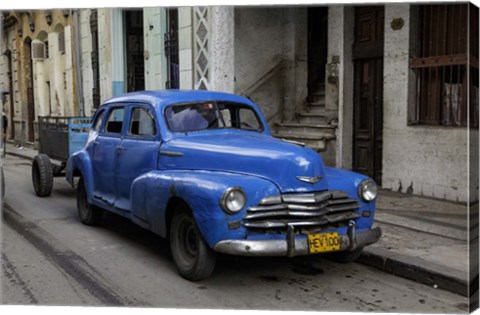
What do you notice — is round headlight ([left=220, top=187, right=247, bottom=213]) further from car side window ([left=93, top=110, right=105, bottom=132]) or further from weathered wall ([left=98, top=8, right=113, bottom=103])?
weathered wall ([left=98, top=8, right=113, bottom=103])

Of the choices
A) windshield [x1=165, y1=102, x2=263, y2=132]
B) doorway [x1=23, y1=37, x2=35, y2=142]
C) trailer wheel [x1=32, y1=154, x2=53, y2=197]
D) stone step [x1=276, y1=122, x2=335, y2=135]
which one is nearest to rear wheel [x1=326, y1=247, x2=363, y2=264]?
windshield [x1=165, y1=102, x2=263, y2=132]

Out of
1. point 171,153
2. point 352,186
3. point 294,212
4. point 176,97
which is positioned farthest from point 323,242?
point 176,97

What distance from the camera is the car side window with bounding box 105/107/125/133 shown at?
6893 mm

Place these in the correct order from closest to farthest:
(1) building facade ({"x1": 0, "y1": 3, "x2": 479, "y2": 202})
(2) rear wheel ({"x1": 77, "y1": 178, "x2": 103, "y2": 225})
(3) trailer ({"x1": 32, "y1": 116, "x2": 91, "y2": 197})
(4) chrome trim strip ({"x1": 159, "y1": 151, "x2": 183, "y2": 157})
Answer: (4) chrome trim strip ({"x1": 159, "y1": 151, "x2": 183, "y2": 157}) → (2) rear wheel ({"x1": 77, "y1": 178, "x2": 103, "y2": 225}) → (1) building facade ({"x1": 0, "y1": 3, "x2": 479, "y2": 202}) → (3) trailer ({"x1": 32, "y1": 116, "x2": 91, "y2": 197})

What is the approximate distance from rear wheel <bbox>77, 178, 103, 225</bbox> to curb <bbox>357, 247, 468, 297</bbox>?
3535mm

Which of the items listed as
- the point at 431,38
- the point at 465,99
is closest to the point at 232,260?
the point at 465,99

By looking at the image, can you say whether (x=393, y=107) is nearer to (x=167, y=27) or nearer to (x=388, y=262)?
(x=388, y=262)

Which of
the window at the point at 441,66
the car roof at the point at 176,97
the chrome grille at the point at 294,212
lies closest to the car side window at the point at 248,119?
the car roof at the point at 176,97

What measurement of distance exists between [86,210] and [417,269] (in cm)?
442

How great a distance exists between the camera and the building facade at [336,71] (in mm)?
8461

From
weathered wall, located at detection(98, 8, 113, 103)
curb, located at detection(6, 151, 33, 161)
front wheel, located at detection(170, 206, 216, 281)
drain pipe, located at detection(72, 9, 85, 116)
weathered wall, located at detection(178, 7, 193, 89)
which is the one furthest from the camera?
curb, located at detection(6, 151, 33, 161)

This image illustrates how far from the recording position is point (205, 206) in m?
4.75

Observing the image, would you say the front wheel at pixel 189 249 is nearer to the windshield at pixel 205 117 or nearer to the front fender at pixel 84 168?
the windshield at pixel 205 117

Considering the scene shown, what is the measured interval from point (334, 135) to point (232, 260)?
5.32 meters
